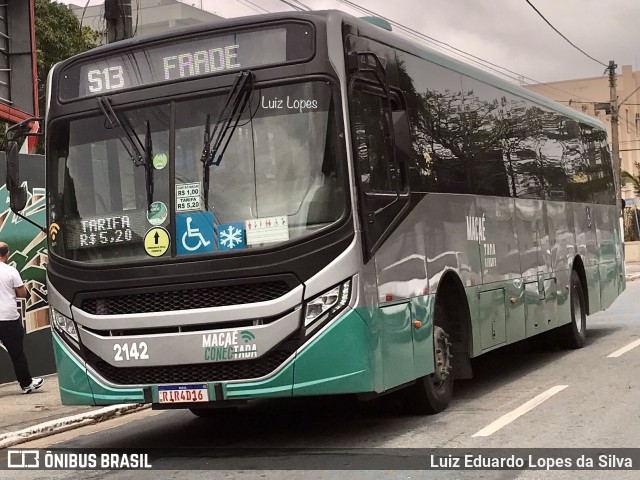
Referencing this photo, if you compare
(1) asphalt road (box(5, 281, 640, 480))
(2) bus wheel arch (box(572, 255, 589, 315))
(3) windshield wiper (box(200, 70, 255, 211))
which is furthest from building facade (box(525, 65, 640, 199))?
(3) windshield wiper (box(200, 70, 255, 211))

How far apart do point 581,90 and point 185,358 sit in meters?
75.6

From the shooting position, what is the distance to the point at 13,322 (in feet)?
40.2

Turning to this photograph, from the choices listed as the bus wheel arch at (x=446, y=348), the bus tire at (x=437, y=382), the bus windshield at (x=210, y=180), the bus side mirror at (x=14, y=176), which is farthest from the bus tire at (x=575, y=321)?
the bus side mirror at (x=14, y=176)

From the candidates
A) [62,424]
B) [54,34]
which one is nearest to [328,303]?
[62,424]

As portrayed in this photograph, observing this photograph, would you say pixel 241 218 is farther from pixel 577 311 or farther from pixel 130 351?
pixel 577 311

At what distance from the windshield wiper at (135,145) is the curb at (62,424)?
2.96 meters

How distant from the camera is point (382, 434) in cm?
838

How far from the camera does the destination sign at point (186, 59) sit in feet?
25.8

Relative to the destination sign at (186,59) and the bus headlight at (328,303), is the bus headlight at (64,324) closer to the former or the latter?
the destination sign at (186,59)

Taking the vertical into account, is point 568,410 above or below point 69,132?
below

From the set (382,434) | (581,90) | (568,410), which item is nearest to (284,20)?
(382,434)

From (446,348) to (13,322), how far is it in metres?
5.61

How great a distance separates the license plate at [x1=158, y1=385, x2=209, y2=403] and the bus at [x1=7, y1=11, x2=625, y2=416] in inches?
Answer: 0.4

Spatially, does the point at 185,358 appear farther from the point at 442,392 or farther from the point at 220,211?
the point at 442,392
